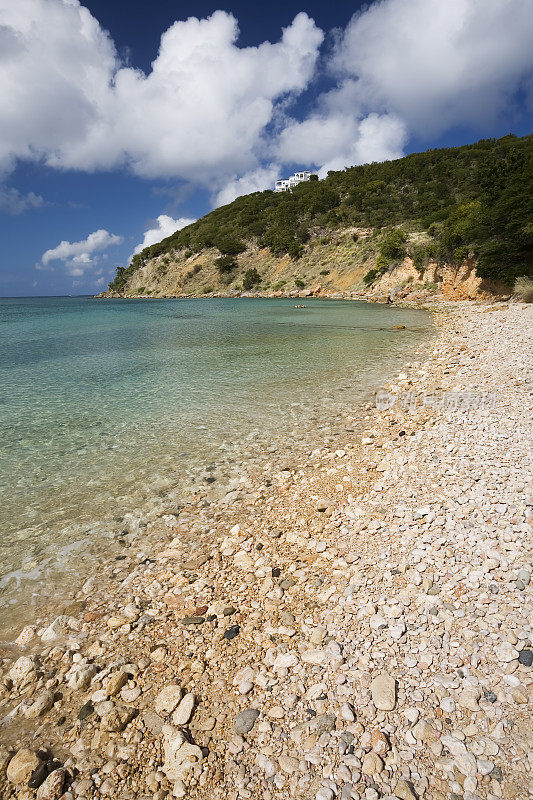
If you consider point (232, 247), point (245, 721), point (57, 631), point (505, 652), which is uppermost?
point (232, 247)

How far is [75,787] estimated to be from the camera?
2666 mm

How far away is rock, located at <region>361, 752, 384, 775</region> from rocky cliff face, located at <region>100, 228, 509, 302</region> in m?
39.1

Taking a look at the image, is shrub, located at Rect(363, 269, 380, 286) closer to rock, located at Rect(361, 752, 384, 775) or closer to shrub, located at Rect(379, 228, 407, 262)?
shrub, located at Rect(379, 228, 407, 262)

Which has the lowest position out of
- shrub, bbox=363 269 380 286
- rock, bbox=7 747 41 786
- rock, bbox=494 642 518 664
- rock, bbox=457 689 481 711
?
rock, bbox=7 747 41 786

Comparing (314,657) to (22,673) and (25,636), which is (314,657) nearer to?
(22,673)

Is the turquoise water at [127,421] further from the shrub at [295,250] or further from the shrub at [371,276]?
the shrub at [295,250]

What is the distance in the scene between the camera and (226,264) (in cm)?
9175

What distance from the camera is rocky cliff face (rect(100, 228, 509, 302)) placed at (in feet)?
145

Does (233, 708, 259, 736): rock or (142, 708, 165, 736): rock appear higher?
(233, 708, 259, 736): rock

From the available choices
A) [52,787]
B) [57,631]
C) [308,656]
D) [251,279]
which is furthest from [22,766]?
[251,279]

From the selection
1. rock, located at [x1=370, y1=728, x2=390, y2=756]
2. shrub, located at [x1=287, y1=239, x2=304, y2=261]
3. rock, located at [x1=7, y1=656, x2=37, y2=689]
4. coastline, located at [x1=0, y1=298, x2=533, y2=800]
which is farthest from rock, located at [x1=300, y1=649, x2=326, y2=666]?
shrub, located at [x1=287, y1=239, x2=304, y2=261]

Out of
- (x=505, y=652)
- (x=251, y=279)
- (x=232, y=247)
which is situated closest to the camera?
(x=505, y=652)

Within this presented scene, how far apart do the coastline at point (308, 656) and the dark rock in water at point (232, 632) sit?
0.02 meters

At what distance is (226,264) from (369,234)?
116ft
